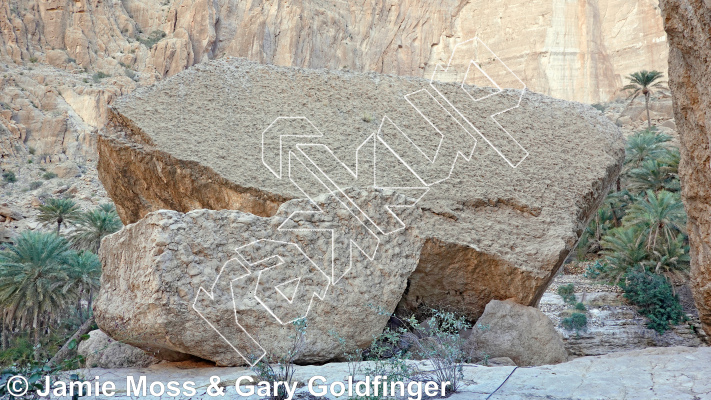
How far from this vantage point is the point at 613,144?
7211 millimetres

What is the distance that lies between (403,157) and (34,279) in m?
12.7

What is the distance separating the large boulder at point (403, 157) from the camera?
235 inches

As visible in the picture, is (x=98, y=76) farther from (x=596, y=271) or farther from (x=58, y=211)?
(x=596, y=271)

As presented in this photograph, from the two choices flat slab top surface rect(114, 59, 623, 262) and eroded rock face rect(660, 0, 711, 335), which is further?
flat slab top surface rect(114, 59, 623, 262)

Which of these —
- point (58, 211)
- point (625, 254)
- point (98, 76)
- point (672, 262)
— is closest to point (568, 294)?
point (625, 254)

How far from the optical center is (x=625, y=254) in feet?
58.4

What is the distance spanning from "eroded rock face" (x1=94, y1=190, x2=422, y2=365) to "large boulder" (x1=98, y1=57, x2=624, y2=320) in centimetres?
24

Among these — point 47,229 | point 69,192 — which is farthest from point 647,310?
point 69,192

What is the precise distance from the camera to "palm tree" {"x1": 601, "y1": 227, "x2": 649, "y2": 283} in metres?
17.5

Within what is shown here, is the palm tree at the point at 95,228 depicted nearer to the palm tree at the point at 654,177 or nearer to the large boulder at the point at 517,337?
the large boulder at the point at 517,337

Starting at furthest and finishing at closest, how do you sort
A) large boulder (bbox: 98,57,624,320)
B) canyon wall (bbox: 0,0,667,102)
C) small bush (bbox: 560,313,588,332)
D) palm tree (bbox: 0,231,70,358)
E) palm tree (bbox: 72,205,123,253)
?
canyon wall (bbox: 0,0,667,102) → palm tree (bbox: 72,205,123,253) → palm tree (bbox: 0,231,70,358) → small bush (bbox: 560,313,588,332) → large boulder (bbox: 98,57,624,320)

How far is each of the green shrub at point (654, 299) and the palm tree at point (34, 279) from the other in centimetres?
1538

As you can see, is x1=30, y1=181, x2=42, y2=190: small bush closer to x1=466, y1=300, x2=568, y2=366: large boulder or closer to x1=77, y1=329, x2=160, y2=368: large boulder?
x1=77, y1=329, x2=160, y2=368: large boulder
